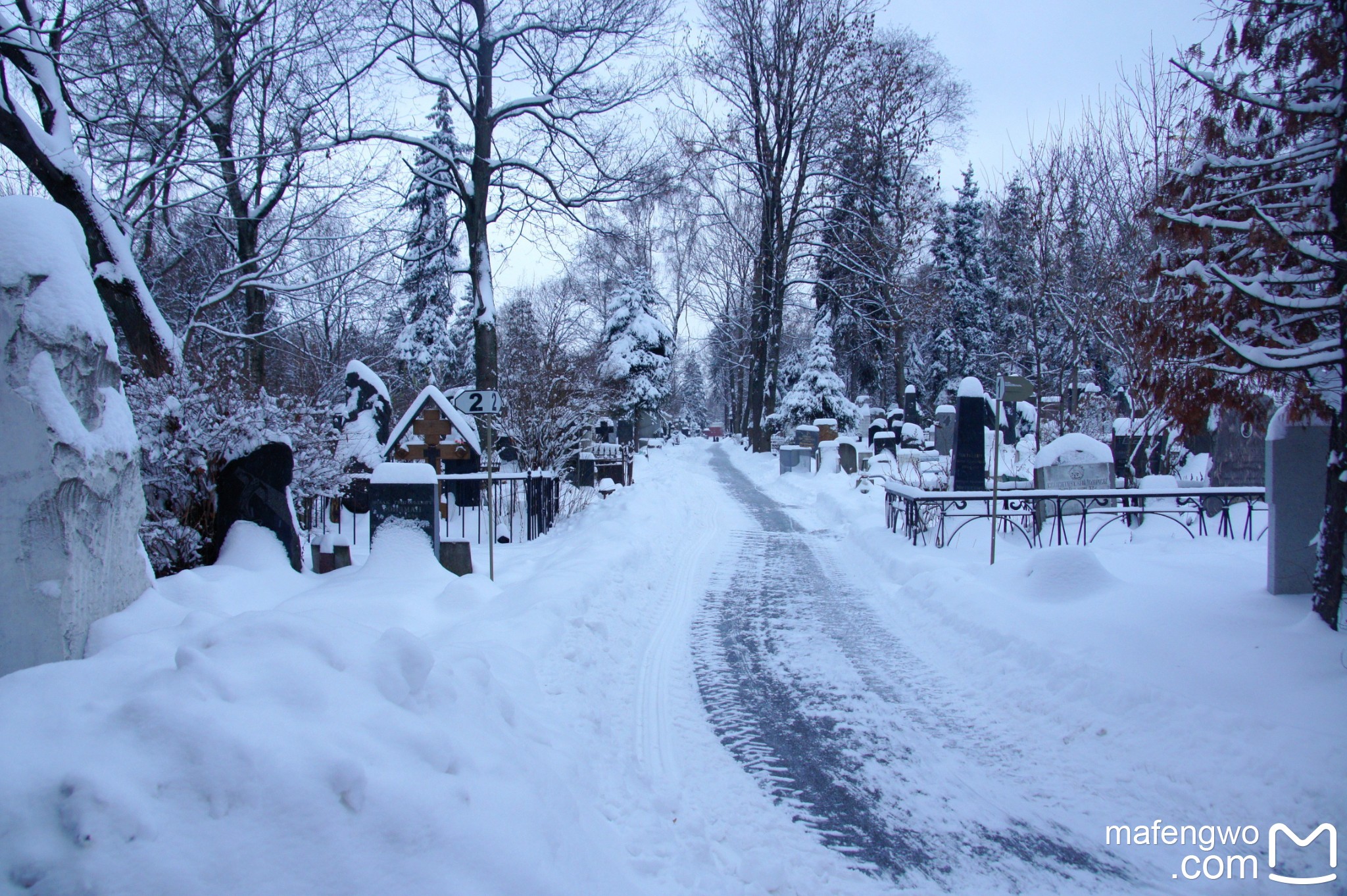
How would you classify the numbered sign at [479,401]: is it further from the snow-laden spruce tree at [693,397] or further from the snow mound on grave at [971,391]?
the snow-laden spruce tree at [693,397]

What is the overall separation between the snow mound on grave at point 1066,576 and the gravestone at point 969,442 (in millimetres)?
5321

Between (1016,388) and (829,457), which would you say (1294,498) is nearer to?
(1016,388)

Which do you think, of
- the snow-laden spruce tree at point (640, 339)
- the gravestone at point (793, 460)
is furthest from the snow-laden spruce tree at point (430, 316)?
the gravestone at point (793, 460)

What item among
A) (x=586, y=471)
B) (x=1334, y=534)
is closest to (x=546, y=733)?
(x=1334, y=534)

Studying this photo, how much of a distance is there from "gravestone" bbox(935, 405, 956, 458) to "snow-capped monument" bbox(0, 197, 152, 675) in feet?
67.7

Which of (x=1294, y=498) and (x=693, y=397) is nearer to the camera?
(x=1294, y=498)

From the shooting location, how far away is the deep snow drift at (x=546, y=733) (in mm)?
2555

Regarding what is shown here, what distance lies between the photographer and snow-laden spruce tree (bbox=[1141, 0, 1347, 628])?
508cm

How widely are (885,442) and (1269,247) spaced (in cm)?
1820

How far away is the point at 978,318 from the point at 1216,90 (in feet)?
122

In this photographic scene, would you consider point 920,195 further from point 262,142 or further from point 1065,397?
point 262,142

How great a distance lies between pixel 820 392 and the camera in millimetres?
33688

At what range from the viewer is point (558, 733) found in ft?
14.0

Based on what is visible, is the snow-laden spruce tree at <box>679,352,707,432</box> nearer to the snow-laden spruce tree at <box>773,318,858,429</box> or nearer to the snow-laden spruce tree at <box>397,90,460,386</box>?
the snow-laden spruce tree at <box>397,90,460,386</box>
